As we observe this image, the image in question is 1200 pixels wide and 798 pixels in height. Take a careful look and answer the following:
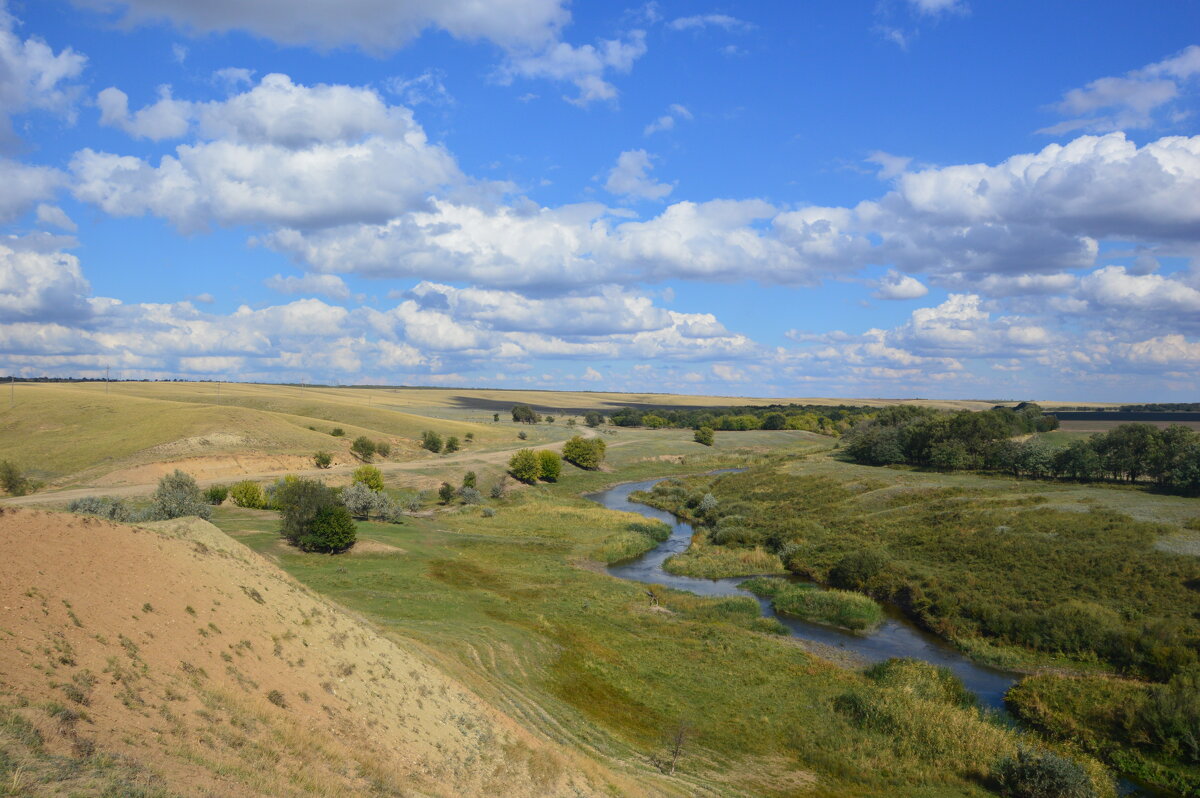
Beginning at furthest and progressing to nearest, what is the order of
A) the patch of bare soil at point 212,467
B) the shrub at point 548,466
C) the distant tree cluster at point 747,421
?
1. the distant tree cluster at point 747,421
2. the shrub at point 548,466
3. the patch of bare soil at point 212,467

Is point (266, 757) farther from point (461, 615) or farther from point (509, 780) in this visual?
point (461, 615)

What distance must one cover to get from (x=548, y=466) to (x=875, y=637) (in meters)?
56.9

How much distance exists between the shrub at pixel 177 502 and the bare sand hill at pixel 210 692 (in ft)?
68.3

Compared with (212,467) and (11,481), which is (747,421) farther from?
(11,481)

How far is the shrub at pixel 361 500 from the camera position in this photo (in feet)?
168

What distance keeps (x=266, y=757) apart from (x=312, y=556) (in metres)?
28.5

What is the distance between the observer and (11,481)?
5278 cm

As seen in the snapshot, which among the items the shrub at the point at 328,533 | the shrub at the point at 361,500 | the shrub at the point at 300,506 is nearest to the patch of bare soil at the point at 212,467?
the shrub at the point at 361,500

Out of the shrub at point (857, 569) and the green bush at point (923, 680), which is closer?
the green bush at point (923, 680)

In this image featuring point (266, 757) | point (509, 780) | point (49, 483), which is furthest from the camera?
point (49, 483)

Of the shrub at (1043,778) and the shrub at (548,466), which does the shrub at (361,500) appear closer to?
the shrub at (548,466)

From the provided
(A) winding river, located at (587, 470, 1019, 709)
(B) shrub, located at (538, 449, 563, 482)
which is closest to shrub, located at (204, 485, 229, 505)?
(A) winding river, located at (587, 470, 1019, 709)

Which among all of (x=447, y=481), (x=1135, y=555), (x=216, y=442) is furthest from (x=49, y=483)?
(x=1135, y=555)

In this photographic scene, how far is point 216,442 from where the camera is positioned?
73500 millimetres
